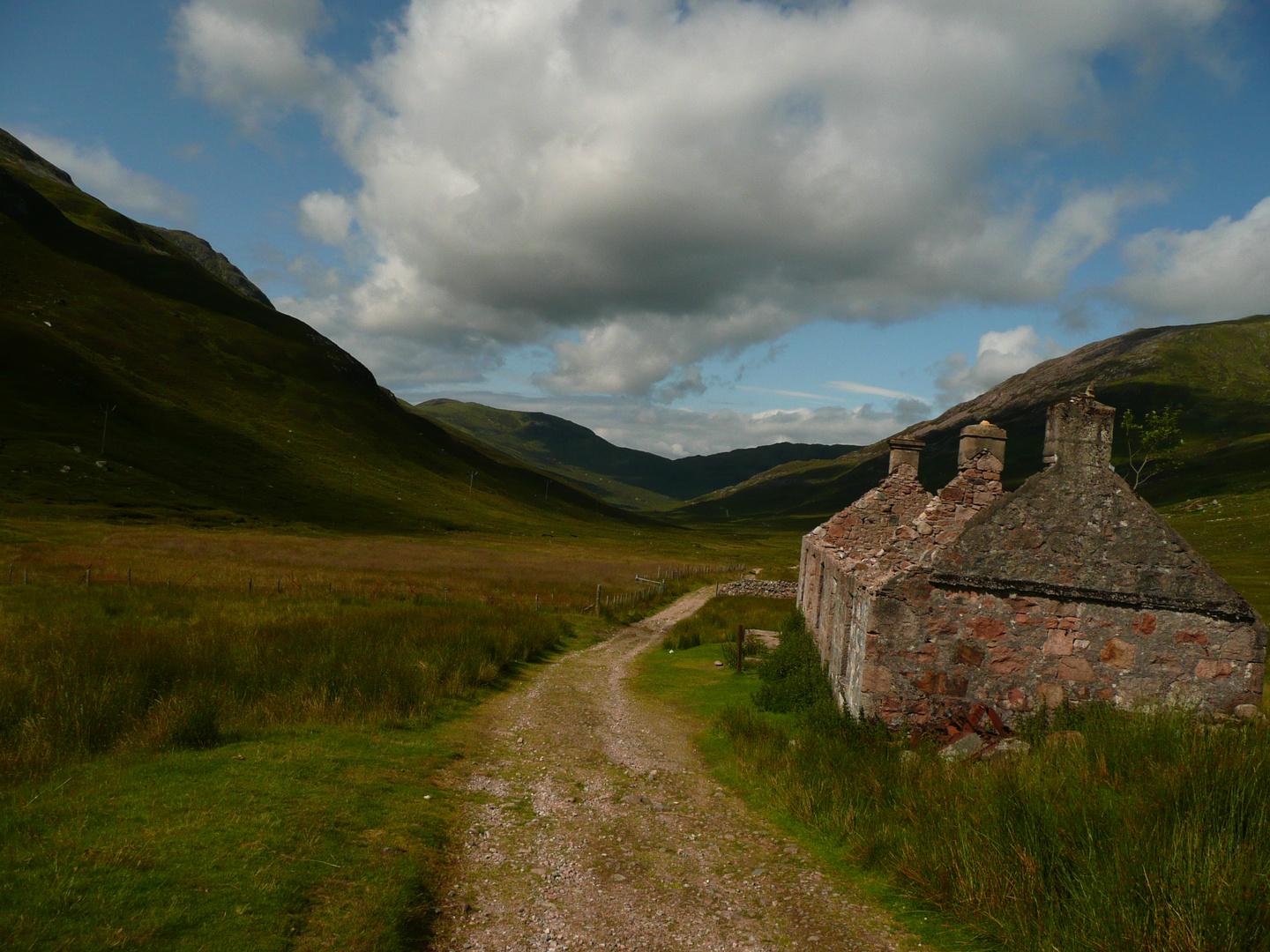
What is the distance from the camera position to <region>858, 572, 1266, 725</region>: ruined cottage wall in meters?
9.76

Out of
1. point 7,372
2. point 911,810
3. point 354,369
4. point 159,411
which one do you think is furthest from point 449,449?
point 911,810

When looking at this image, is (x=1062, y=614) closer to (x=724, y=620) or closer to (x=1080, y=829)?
(x=1080, y=829)

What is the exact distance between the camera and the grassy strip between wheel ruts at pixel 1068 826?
4.37 metres

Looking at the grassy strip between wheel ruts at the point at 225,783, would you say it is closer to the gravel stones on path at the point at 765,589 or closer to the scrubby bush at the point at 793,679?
the scrubby bush at the point at 793,679

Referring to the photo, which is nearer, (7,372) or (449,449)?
(7,372)

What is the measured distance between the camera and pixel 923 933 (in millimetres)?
5539

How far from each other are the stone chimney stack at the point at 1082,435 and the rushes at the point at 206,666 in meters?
11.7

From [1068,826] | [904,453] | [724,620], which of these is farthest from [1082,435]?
[724,620]

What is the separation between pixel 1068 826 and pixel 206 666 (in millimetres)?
12754

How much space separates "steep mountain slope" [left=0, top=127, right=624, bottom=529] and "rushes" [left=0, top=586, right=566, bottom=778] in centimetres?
5028

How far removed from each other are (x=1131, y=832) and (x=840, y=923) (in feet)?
8.32

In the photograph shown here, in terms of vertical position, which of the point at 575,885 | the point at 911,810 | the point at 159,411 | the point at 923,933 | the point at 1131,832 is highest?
the point at 159,411

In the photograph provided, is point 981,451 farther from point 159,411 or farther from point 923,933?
point 159,411

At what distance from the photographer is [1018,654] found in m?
9.97
